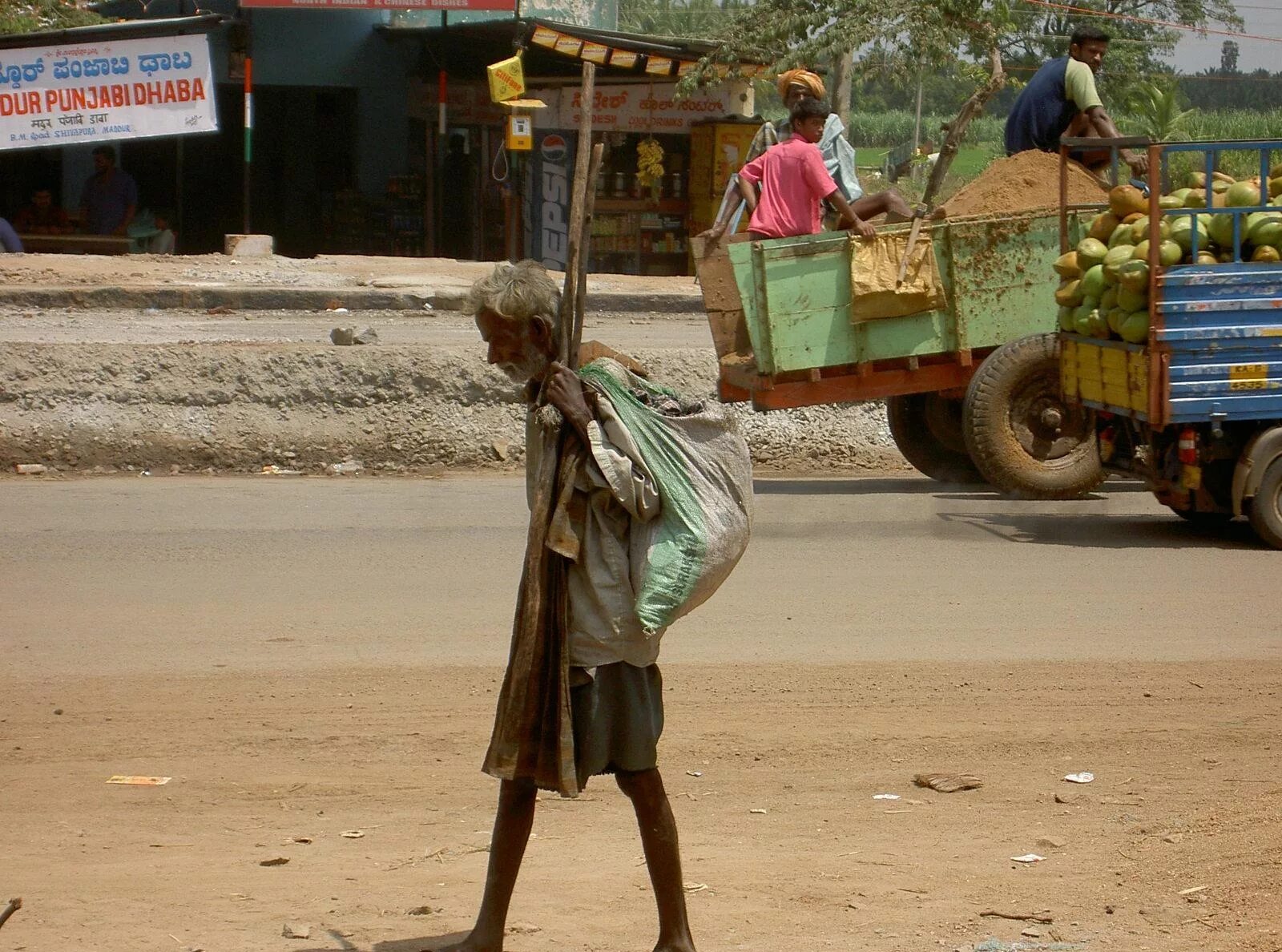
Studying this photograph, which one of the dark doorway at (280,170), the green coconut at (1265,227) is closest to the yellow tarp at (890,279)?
the green coconut at (1265,227)

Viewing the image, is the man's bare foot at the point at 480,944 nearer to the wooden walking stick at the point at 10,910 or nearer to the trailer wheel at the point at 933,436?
the wooden walking stick at the point at 10,910

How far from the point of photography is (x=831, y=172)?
10.3 metres

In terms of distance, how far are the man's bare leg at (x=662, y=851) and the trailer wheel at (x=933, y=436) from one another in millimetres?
6930

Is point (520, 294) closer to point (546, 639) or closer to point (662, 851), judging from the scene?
point (546, 639)

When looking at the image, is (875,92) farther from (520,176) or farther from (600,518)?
(600,518)

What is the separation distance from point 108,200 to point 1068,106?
43.7ft

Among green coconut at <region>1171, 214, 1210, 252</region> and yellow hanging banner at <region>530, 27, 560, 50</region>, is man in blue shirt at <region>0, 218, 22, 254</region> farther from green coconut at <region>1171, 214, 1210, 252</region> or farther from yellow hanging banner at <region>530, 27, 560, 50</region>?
green coconut at <region>1171, 214, 1210, 252</region>

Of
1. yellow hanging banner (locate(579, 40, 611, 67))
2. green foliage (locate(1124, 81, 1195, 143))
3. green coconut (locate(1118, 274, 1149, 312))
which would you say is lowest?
green coconut (locate(1118, 274, 1149, 312))

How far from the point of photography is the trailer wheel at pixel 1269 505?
26.8ft

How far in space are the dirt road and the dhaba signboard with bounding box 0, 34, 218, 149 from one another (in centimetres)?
1118

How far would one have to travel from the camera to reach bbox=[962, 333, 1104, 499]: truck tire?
9.17 meters

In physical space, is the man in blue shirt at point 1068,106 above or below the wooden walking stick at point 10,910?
above

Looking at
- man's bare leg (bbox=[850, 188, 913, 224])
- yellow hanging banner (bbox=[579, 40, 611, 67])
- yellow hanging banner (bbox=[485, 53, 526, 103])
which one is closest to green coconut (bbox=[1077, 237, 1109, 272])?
man's bare leg (bbox=[850, 188, 913, 224])

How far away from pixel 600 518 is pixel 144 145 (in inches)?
806
